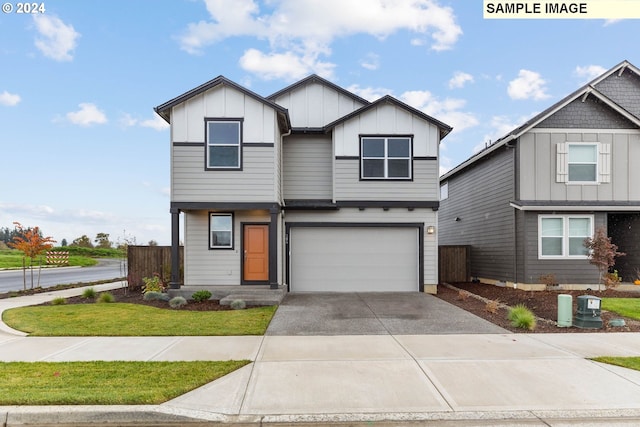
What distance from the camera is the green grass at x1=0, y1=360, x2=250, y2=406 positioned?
4.09 metres

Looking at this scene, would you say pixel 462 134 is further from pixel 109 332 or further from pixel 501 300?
pixel 109 332

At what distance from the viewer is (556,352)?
6047 mm

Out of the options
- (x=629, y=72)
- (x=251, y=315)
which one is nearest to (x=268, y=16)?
(x=251, y=315)

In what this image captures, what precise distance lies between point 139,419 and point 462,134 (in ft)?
62.3

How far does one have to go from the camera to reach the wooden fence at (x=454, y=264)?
16.3 metres

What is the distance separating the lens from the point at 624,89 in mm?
15711

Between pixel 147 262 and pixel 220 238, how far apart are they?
372cm

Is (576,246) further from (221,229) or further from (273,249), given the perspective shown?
(221,229)

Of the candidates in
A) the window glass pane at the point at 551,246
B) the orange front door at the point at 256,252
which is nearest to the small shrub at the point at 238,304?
the orange front door at the point at 256,252

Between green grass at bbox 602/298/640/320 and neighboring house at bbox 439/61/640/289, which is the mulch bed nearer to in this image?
green grass at bbox 602/298/640/320

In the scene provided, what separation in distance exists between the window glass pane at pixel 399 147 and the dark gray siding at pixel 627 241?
8.87 meters

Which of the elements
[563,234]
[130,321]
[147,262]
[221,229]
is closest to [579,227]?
[563,234]

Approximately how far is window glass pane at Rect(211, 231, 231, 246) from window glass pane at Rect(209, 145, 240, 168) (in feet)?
7.69

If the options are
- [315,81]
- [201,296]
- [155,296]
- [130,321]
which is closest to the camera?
[130,321]
